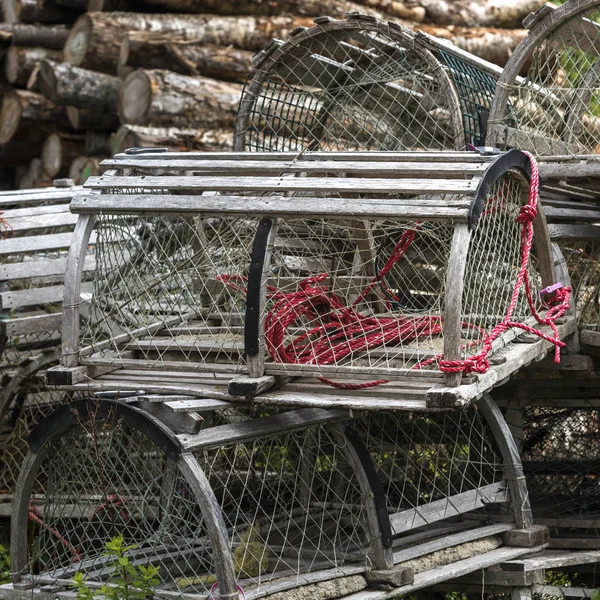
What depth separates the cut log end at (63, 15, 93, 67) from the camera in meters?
9.08

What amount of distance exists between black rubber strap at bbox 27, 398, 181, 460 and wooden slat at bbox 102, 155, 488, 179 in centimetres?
101

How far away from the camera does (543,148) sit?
17.1 feet

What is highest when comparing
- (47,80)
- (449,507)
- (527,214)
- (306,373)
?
(47,80)

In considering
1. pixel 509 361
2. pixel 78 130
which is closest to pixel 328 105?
pixel 509 361

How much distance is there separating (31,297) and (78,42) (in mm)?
4236

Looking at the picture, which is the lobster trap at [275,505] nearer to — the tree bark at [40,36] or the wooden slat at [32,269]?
the wooden slat at [32,269]

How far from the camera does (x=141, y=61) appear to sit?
8.66 meters

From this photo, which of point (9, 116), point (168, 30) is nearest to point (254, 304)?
point (168, 30)

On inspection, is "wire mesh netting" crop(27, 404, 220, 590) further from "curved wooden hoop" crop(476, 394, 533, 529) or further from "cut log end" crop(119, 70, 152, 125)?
"cut log end" crop(119, 70, 152, 125)

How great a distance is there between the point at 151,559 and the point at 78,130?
229 inches

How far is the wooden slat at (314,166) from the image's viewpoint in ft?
13.6

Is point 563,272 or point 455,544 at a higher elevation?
point 563,272

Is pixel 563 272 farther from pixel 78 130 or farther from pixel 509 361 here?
pixel 78 130

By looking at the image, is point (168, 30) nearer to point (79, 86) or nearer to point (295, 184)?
point (79, 86)
